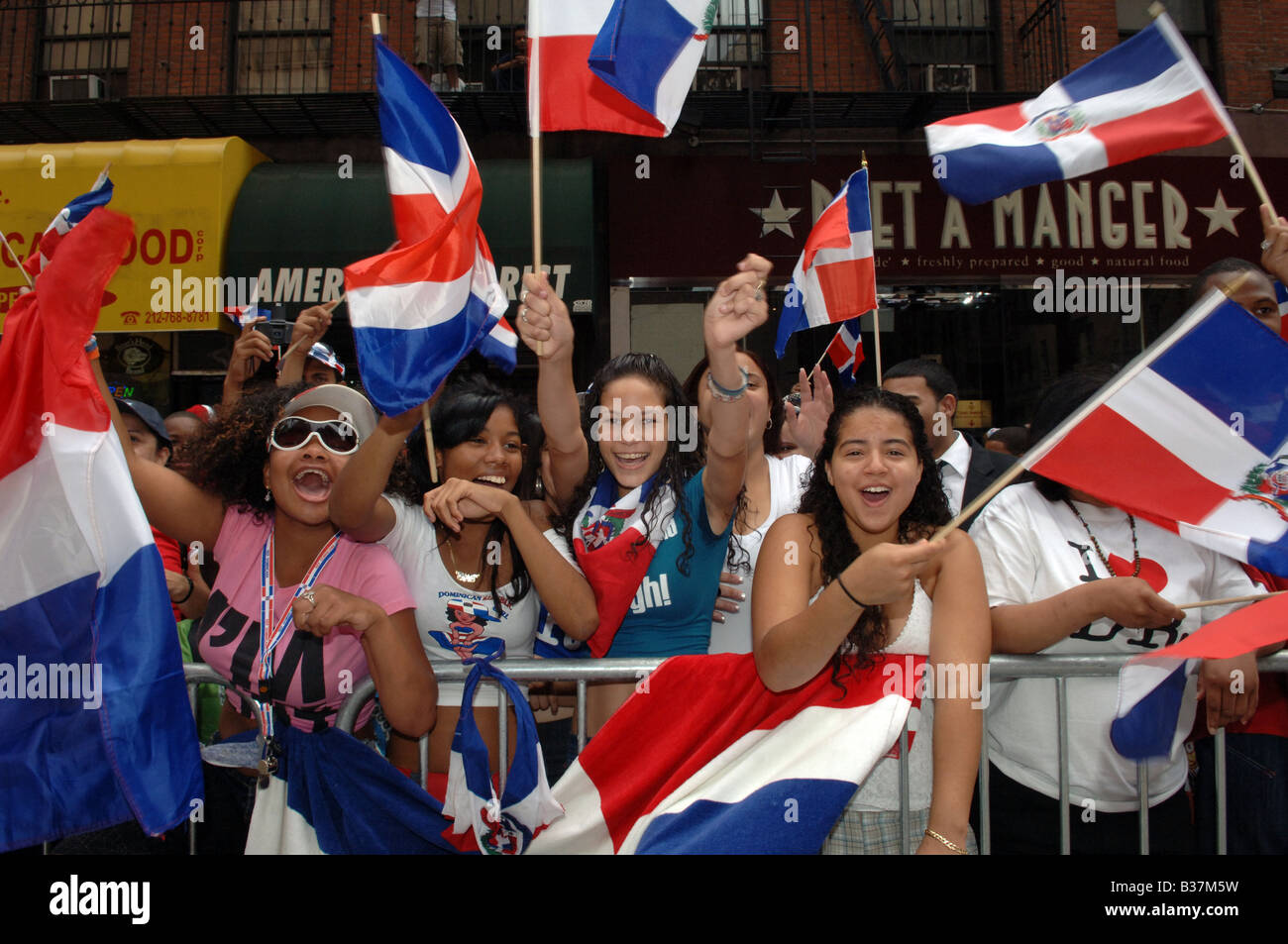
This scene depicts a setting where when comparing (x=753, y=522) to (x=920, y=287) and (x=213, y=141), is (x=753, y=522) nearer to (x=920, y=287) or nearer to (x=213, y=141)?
(x=920, y=287)

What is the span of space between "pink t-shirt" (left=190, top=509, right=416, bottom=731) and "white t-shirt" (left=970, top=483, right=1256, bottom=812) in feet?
6.06

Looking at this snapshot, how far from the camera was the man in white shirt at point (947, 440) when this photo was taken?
4.60 metres

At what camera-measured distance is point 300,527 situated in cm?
327

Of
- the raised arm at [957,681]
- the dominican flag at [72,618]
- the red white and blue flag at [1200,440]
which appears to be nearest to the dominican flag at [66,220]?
the dominican flag at [72,618]

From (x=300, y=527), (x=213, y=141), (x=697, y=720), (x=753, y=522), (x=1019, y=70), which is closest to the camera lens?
(x=697, y=720)

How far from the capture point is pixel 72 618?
2846 mm

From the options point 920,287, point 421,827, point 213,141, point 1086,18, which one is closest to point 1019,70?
point 1086,18

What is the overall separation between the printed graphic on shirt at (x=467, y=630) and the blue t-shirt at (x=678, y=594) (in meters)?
0.42

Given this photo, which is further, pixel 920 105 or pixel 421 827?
pixel 920 105

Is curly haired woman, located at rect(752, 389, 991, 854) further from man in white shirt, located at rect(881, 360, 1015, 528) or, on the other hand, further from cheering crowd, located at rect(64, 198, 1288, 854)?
man in white shirt, located at rect(881, 360, 1015, 528)

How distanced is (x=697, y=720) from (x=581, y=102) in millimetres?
2241

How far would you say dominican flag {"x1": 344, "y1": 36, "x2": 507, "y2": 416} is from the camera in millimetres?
3189

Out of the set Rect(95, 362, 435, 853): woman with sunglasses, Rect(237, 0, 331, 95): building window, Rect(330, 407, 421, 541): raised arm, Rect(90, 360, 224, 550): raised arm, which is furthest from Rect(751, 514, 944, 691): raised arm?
Rect(237, 0, 331, 95): building window

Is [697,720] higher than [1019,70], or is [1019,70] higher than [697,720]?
[1019,70]
